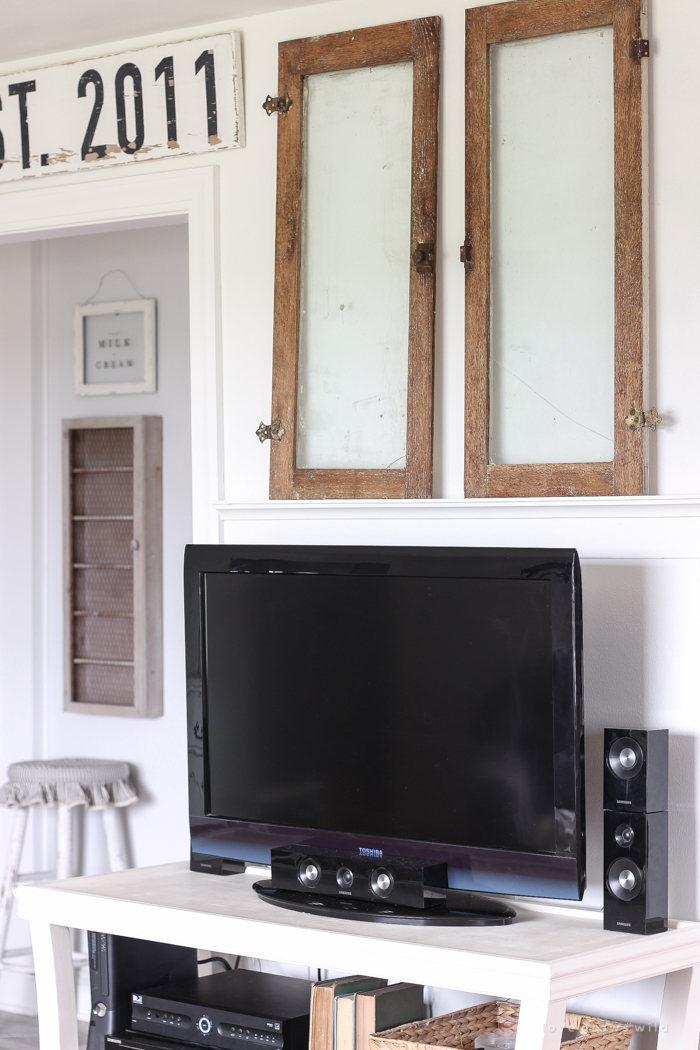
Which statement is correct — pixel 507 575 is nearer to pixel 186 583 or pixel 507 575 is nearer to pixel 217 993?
pixel 186 583

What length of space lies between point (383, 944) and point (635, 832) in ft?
1.55

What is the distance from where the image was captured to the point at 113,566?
391cm

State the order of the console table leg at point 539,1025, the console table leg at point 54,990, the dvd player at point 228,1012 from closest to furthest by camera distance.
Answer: the console table leg at point 539,1025 < the dvd player at point 228,1012 < the console table leg at point 54,990

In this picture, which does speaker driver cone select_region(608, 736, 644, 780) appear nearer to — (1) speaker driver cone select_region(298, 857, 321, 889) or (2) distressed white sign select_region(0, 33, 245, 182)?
(1) speaker driver cone select_region(298, 857, 321, 889)

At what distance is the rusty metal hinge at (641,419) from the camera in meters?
2.33

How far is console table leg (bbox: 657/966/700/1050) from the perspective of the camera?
2174mm

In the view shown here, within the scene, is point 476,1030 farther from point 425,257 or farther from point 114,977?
point 425,257

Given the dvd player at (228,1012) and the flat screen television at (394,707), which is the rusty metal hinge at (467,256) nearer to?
the flat screen television at (394,707)

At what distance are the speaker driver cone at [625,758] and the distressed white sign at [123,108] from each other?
160cm

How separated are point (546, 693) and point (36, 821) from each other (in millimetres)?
2336

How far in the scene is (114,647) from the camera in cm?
391

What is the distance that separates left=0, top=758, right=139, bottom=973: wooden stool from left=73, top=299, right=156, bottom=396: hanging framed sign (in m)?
1.19

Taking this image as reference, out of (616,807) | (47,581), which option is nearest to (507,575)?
(616,807)

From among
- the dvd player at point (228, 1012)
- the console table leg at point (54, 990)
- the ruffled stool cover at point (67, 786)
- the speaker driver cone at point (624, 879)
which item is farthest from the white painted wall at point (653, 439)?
the ruffled stool cover at point (67, 786)
